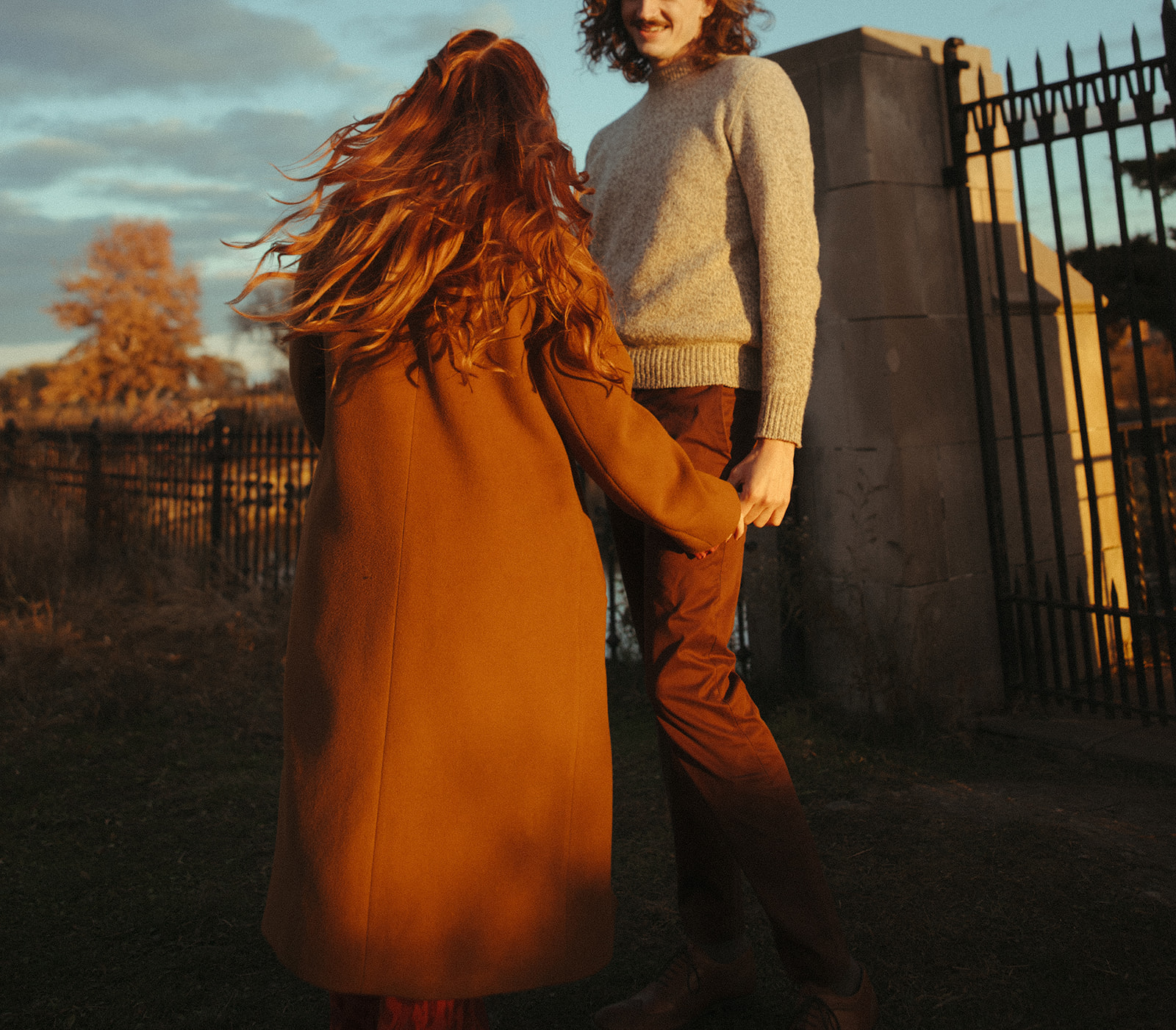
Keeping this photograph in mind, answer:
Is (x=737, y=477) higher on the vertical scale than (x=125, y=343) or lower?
lower

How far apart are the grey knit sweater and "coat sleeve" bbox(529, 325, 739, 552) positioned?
0.27 m

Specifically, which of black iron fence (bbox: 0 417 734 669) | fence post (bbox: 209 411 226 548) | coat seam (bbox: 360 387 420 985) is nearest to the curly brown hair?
coat seam (bbox: 360 387 420 985)

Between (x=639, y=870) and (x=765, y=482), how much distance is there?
1462mm

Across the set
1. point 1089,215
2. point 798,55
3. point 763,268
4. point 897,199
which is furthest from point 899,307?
point 763,268

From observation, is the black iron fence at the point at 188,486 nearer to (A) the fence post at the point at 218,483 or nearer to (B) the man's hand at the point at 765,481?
(A) the fence post at the point at 218,483

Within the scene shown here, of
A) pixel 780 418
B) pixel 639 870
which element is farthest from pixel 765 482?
pixel 639 870

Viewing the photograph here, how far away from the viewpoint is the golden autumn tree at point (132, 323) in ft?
130

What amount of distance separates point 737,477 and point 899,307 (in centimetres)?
228

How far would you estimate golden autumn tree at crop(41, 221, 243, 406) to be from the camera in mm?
39750

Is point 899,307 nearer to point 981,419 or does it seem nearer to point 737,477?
point 981,419

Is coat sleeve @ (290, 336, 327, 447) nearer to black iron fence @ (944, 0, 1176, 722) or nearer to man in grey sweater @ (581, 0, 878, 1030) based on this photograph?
man in grey sweater @ (581, 0, 878, 1030)

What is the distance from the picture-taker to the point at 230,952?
237 centimetres

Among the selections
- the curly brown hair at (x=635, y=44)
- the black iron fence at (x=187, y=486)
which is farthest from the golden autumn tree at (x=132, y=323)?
the curly brown hair at (x=635, y=44)

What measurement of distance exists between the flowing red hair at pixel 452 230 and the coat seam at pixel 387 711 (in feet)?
0.52
